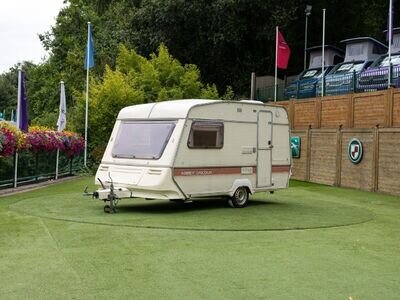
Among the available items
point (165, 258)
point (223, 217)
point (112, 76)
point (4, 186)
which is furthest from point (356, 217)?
point (112, 76)

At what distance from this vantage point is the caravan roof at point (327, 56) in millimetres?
29219

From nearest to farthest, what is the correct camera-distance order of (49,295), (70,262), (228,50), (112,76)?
(49,295) → (70,262) → (112,76) → (228,50)

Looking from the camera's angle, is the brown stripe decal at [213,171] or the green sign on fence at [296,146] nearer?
the brown stripe decal at [213,171]

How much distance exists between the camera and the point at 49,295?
5609 mm

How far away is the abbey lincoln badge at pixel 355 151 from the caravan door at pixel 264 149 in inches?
227

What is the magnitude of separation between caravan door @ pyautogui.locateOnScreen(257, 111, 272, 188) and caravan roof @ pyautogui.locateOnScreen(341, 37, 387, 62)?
14031mm

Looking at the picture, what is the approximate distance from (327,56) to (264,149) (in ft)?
56.3

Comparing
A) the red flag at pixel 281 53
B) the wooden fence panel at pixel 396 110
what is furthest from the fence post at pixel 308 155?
the red flag at pixel 281 53

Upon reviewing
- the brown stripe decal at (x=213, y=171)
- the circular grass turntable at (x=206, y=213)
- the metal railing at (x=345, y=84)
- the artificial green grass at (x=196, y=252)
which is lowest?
the artificial green grass at (x=196, y=252)

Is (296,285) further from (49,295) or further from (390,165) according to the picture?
(390,165)

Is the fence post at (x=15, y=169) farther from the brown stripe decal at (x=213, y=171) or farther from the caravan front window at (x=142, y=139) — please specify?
the brown stripe decal at (x=213, y=171)

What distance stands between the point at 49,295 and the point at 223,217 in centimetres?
600

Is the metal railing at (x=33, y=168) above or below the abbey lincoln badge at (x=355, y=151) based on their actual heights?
below

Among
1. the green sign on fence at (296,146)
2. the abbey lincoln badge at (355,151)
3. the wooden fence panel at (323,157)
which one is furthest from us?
the green sign on fence at (296,146)
